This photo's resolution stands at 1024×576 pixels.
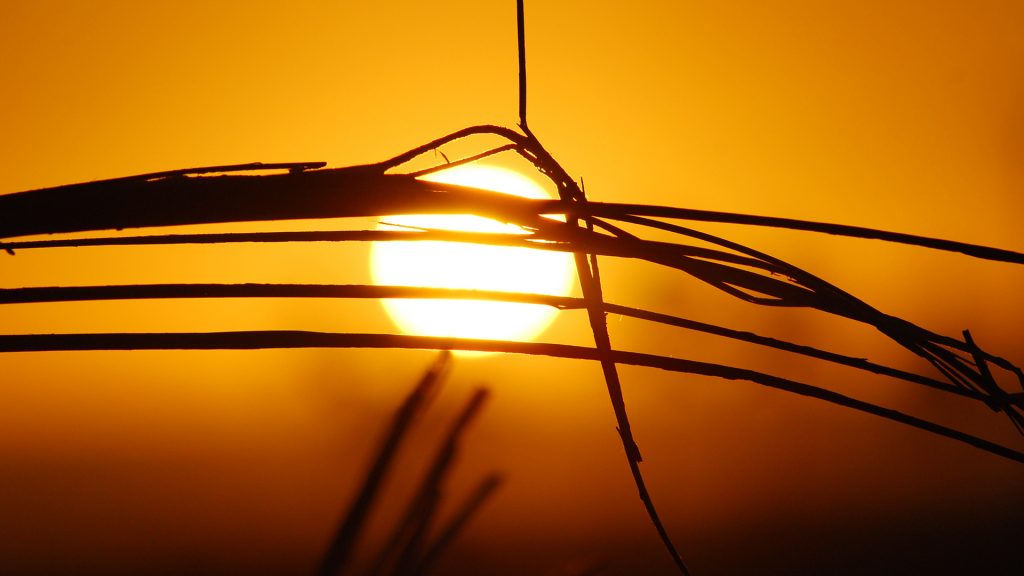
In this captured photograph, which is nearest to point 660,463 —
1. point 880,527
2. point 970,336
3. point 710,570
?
point 710,570

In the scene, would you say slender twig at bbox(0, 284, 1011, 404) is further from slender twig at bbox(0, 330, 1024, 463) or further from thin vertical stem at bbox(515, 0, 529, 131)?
thin vertical stem at bbox(515, 0, 529, 131)

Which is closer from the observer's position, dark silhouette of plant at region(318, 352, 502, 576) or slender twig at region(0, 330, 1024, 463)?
dark silhouette of plant at region(318, 352, 502, 576)

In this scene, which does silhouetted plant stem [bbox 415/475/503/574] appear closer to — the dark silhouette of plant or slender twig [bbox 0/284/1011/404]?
the dark silhouette of plant

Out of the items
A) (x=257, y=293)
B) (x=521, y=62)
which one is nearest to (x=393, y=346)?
(x=257, y=293)

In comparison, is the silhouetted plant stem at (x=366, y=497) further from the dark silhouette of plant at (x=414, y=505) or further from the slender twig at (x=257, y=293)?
the slender twig at (x=257, y=293)

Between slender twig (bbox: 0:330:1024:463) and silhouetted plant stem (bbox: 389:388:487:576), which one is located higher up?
slender twig (bbox: 0:330:1024:463)

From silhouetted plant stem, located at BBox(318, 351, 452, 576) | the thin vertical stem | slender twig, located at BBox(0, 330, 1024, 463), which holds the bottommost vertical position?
silhouetted plant stem, located at BBox(318, 351, 452, 576)

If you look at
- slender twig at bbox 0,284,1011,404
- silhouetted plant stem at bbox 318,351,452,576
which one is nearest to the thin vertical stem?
slender twig at bbox 0,284,1011,404

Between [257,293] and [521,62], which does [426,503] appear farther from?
[521,62]

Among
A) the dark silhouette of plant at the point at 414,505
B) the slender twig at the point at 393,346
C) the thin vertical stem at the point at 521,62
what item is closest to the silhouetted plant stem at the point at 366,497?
the dark silhouette of plant at the point at 414,505
